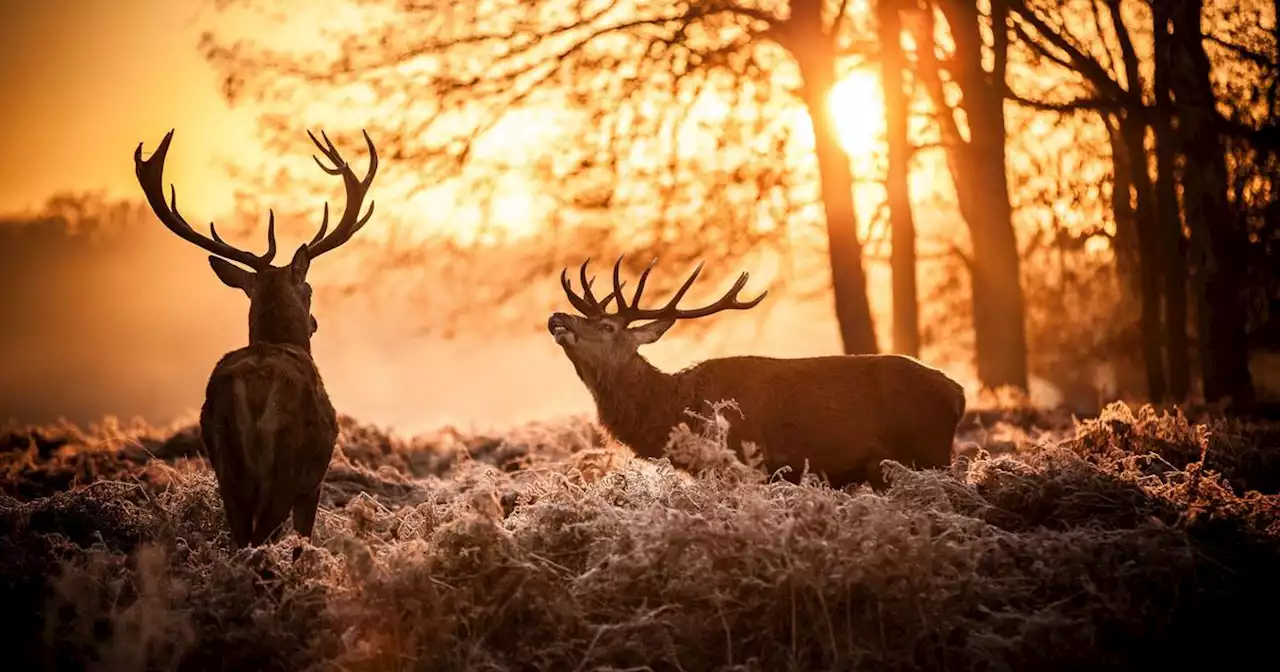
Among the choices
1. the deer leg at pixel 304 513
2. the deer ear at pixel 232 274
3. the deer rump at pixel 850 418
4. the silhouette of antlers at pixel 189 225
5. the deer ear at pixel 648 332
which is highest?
the silhouette of antlers at pixel 189 225

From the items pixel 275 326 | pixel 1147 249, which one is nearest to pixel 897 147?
pixel 1147 249

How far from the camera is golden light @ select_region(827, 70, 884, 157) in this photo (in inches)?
778

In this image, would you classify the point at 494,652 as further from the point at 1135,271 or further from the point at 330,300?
the point at 1135,271

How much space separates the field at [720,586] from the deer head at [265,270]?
1.47m

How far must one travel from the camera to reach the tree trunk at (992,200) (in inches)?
679

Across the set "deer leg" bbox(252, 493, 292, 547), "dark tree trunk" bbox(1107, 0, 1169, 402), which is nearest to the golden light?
"dark tree trunk" bbox(1107, 0, 1169, 402)

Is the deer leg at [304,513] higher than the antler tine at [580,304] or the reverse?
the reverse

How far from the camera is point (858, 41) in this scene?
19.2 meters

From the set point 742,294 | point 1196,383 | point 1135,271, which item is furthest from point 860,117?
point 1196,383

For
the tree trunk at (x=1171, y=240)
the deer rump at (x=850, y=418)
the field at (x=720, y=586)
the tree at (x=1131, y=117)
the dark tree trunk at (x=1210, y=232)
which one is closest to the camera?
the field at (x=720, y=586)

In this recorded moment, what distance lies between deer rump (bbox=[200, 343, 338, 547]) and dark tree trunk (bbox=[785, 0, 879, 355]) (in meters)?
10.1

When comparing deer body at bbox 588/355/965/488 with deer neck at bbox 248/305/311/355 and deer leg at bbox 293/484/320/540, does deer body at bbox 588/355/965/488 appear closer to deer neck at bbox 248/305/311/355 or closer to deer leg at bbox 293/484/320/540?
deer neck at bbox 248/305/311/355

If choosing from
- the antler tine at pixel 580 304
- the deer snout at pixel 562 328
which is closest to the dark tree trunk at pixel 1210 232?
the antler tine at pixel 580 304

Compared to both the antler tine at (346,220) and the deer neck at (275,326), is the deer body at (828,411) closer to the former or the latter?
the antler tine at (346,220)
